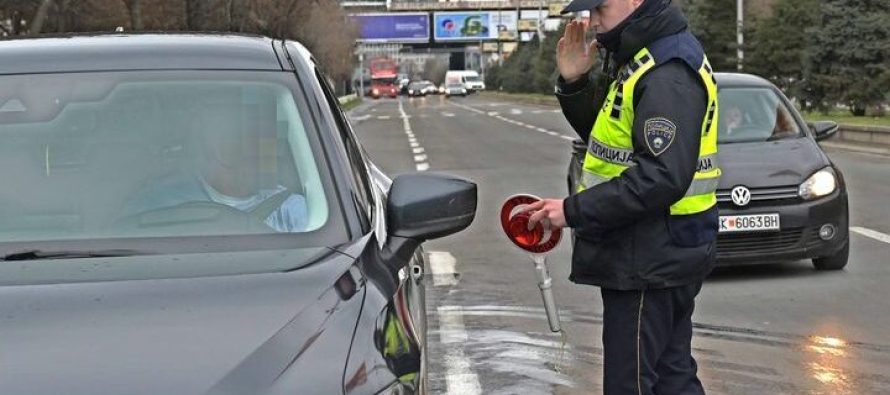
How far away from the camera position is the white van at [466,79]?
113581 millimetres

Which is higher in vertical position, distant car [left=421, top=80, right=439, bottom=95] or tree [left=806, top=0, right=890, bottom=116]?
tree [left=806, top=0, right=890, bottom=116]

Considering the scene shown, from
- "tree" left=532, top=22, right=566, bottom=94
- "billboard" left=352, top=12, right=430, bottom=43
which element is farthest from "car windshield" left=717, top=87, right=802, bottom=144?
"billboard" left=352, top=12, right=430, bottom=43

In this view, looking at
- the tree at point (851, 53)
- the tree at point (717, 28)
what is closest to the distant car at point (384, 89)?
the tree at point (717, 28)

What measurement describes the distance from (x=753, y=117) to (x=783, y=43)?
3085cm

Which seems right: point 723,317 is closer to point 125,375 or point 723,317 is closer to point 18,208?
point 18,208

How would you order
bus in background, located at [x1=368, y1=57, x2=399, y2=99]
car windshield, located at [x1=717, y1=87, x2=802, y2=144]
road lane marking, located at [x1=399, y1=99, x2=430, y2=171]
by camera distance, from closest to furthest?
car windshield, located at [x1=717, y1=87, x2=802, y2=144] < road lane marking, located at [x1=399, y1=99, x2=430, y2=171] < bus in background, located at [x1=368, y1=57, x2=399, y2=99]

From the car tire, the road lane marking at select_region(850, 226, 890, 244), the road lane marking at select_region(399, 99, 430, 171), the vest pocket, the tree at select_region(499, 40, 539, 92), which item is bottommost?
the tree at select_region(499, 40, 539, 92)

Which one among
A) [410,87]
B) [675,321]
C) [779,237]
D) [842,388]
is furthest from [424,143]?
[410,87]

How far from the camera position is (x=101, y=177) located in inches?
134

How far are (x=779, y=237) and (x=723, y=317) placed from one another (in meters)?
1.44

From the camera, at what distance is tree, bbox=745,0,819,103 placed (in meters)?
38.9

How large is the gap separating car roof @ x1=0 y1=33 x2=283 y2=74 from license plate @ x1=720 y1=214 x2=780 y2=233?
5.44 metres

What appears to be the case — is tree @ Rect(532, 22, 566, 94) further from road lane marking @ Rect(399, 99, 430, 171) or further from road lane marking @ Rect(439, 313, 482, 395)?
road lane marking @ Rect(439, 313, 482, 395)

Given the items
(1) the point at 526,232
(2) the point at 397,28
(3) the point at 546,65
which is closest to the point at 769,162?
(1) the point at 526,232
